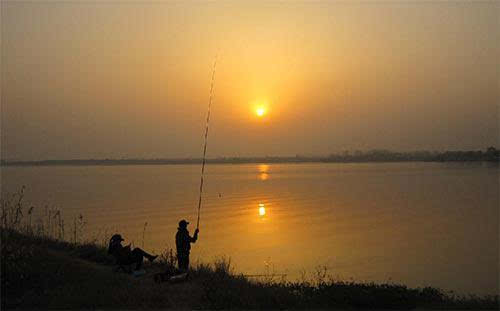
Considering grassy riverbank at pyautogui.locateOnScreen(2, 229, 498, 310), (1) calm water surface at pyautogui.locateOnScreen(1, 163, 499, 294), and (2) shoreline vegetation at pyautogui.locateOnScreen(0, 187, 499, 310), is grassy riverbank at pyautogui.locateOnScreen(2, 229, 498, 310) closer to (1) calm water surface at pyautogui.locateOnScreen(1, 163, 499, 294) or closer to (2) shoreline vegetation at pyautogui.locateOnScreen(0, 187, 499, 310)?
(2) shoreline vegetation at pyautogui.locateOnScreen(0, 187, 499, 310)

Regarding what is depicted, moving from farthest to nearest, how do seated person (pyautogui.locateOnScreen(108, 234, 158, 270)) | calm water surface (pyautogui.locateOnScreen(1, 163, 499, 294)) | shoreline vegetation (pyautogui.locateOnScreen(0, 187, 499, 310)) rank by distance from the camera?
calm water surface (pyautogui.locateOnScreen(1, 163, 499, 294)), seated person (pyautogui.locateOnScreen(108, 234, 158, 270)), shoreline vegetation (pyautogui.locateOnScreen(0, 187, 499, 310))

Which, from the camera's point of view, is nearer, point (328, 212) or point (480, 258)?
point (480, 258)

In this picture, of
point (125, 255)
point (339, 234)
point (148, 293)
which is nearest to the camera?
point (148, 293)

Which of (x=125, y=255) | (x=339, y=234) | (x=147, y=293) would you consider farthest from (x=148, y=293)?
(x=339, y=234)

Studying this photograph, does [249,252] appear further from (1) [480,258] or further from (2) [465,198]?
(2) [465,198]

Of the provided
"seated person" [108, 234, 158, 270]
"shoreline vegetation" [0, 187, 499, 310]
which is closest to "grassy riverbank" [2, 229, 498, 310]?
"shoreline vegetation" [0, 187, 499, 310]

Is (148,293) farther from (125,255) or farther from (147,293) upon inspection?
(125,255)

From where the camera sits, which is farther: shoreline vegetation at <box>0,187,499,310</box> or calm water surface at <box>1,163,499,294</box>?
calm water surface at <box>1,163,499,294</box>

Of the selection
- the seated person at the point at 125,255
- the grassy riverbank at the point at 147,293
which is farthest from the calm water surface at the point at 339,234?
the seated person at the point at 125,255

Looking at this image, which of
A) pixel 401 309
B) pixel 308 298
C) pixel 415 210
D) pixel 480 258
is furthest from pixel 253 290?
pixel 415 210

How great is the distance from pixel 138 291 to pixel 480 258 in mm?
15840

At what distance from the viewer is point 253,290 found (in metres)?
9.30

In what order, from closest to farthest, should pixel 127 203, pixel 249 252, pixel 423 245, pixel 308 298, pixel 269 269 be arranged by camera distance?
pixel 308 298 < pixel 269 269 < pixel 249 252 < pixel 423 245 < pixel 127 203

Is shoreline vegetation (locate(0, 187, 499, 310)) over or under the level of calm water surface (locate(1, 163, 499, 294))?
over
